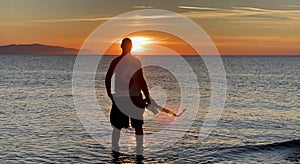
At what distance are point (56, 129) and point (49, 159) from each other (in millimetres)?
5545

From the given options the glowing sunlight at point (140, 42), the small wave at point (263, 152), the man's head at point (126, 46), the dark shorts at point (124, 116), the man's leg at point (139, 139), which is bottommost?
the small wave at point (263, 152)

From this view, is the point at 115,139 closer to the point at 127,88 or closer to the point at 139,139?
the point at 139,139

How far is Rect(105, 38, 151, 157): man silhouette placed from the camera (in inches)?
468

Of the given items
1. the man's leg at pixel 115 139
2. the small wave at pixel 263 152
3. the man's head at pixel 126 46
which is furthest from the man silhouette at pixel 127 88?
the small wave at pixel 263 152

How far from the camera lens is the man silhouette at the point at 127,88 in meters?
11.9

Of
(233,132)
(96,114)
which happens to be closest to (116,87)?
(233,132)

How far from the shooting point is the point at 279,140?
16469mm

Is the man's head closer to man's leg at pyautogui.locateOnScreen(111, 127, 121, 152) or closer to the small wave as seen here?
man's leg at pyautogui.locateOnScreen(111, 127, 121, 152)

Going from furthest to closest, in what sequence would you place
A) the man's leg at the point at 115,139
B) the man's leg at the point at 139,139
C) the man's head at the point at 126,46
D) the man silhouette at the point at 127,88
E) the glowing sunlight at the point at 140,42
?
the glowing sunlight at the point at 140,42, the man's leg at the point at 115,139, the man's leg at the point at 139,139, the man's head at the point at 126,46, the man silhouette at the point at 127,88

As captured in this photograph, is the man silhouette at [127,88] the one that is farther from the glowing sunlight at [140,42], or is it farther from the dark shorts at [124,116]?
the glowing sunlight at [140,42]

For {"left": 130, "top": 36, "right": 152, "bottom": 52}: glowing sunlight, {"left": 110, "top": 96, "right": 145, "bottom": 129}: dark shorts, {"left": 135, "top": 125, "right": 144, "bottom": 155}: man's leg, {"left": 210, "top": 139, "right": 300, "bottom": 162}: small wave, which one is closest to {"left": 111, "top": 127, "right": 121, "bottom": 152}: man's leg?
{"left": 110, "top": 96, "right": 145, "bottom": 129}: dark shorts

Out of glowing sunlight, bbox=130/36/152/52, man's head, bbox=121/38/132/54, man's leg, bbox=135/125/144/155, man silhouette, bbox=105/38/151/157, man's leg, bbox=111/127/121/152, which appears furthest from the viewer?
glowing sunlight, bbox=130/36/152/52

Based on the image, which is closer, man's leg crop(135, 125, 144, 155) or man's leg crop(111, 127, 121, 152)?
man's leg crop(135, 125, 144, 155)

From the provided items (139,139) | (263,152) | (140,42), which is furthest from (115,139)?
(140,42)
